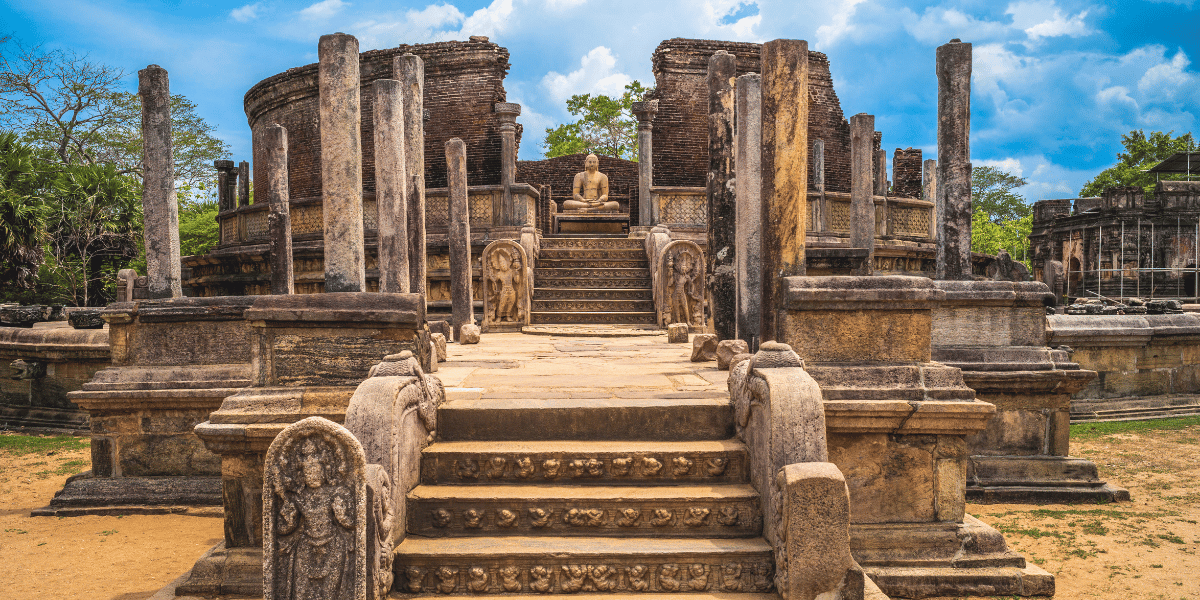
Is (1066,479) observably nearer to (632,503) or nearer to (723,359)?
(723,359)

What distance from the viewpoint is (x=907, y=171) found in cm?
2439

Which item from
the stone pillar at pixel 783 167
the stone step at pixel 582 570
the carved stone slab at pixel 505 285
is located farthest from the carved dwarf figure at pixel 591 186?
the stone step at pixel 582 570

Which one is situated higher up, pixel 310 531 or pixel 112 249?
pixel 112 249

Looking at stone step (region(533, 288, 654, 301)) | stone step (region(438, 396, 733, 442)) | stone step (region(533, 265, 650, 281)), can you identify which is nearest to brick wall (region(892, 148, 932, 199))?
stone step (region(533, 265, 650, 281))

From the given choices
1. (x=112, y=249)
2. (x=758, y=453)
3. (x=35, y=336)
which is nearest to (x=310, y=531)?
(x=758, y=453)

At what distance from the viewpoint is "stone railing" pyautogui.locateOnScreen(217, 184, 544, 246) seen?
49.8 feet

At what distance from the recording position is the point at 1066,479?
19.3 ft

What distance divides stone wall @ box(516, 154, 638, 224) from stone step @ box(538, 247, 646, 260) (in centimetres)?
1037

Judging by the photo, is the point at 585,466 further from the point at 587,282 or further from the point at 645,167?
the point at 645,167

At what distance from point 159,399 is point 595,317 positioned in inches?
275

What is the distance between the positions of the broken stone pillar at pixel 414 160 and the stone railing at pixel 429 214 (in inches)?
145

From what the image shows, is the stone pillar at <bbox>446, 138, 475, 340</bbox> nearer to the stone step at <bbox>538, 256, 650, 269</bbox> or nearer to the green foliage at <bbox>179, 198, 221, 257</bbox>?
the stone step at <bbox>538, 256, 650, 269</bbox>

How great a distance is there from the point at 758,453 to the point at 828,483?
537mm

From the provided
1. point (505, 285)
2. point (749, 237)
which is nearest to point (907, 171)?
point (505, 285)
